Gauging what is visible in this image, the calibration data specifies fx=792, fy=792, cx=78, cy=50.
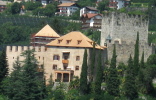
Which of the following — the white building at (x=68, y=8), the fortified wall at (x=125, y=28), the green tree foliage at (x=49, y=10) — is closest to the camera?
the fortified wall at (x=125, y=28)

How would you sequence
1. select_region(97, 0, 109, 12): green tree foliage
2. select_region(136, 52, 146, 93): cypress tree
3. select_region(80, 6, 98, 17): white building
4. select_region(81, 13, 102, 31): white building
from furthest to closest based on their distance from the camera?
select_region(97, 0, 109, 12): green tree foliage
select_region(80, 6, 98, 17): white building
select_region(81, 13, 102, 31): white building
select_region(136, 52, 146, 93): cypress tree

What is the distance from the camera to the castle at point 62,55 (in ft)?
282

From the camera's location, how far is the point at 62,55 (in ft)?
284

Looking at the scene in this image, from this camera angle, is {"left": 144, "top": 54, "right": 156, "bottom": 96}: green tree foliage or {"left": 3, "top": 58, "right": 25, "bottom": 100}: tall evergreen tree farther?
{"left": 144, "top": 54, "right": 156, "bottom": 96}: green tree foliage

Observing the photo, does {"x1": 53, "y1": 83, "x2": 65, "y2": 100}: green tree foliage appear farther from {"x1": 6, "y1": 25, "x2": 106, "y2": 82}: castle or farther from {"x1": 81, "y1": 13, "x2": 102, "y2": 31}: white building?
{"x1": 81, "y1": 13, "x2": 102, "y2": 31}: white building

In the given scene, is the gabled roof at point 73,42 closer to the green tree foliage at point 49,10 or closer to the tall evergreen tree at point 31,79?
the tall evergreen tree at point 31,79

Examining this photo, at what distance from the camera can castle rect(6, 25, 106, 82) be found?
8606cm

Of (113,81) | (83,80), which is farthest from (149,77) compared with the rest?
(83,80)

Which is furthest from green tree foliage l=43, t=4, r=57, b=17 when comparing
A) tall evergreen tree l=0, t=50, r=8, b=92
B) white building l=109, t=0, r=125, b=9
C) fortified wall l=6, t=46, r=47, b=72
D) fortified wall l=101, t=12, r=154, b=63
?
tall evergreen tree l=0, t=50, r=8, b=92

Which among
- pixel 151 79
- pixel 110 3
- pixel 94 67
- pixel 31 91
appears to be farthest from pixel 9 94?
pixel 110 3

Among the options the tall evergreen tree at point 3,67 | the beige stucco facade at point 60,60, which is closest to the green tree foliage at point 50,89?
the beige stucco facade at point 60,60

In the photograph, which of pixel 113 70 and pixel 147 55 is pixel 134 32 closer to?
pixel 147 55

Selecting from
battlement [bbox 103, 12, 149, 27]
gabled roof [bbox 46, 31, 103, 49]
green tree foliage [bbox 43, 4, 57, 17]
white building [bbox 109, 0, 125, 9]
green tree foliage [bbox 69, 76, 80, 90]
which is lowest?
green tree foliage [bbox 69, 76, 80, 90]

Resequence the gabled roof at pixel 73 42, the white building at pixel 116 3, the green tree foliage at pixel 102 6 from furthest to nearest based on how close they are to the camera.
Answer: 1. the white building at pixel 116 3
2. the green tree foliage at pixel 102 6
3. the gabled roof at pixel 73 42
